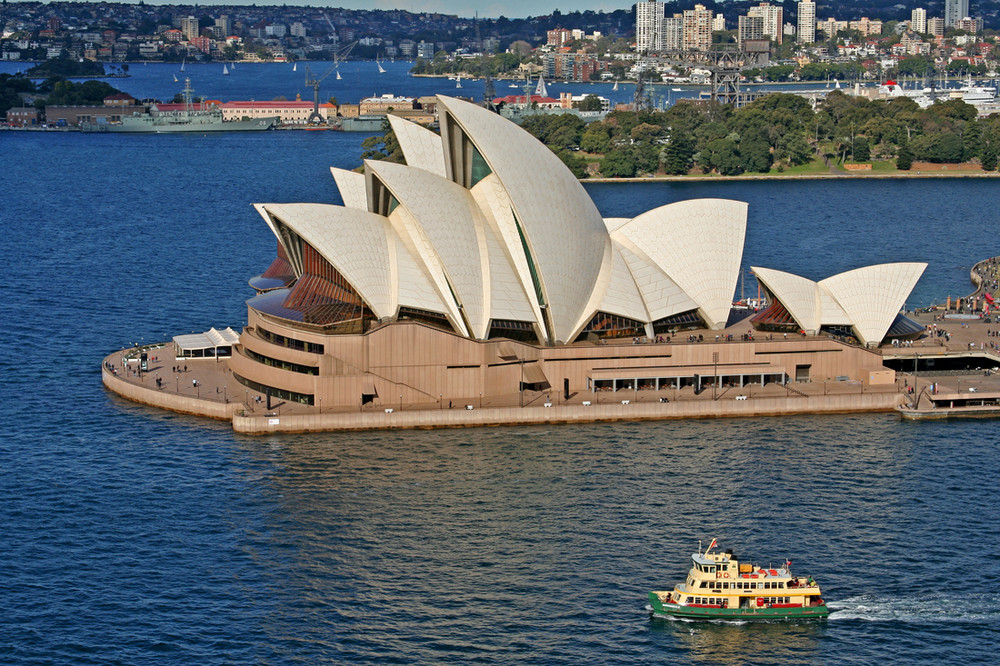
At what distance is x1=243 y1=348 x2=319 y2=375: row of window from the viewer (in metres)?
64.3

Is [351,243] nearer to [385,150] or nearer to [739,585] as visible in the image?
[739,585]

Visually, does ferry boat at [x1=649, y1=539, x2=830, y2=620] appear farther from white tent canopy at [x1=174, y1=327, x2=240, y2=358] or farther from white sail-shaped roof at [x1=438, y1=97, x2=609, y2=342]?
white tent canopy at [x1=174, y1=327, x2=240, y2=358]

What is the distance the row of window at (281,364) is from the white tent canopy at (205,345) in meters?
3.52

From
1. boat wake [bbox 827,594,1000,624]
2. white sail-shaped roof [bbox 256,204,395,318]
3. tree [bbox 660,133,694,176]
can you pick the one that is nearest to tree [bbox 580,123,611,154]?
tree [bbox 660,133,694,176]

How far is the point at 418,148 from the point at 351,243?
935 centimetres

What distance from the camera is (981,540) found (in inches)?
1917

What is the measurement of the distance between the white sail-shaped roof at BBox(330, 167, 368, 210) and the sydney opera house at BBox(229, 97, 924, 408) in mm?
6929

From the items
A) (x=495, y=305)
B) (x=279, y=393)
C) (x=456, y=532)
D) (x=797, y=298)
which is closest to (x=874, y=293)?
(x=797, y=298)

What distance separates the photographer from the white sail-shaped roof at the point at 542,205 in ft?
212

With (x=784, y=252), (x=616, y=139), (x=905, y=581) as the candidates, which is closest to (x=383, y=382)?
(x=905, y=581)

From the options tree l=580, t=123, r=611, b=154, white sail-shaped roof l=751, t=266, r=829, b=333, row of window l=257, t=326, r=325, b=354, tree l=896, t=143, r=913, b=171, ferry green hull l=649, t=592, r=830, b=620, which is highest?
tree l=580, t=123, r=611, b=154

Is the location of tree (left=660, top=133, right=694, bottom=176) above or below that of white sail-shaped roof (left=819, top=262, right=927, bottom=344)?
above

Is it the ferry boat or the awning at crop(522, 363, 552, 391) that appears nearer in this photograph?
the ferry boat

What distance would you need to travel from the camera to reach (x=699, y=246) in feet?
233
